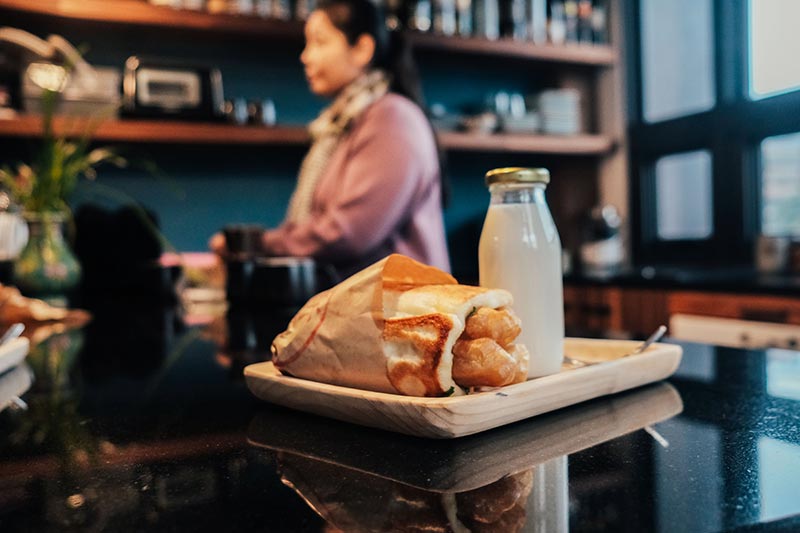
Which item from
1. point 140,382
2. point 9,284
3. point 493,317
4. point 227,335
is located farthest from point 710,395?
point 9,284

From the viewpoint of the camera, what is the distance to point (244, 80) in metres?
3.13

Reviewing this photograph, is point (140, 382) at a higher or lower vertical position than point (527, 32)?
lower

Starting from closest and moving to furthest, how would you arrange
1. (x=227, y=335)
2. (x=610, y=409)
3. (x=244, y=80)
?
(x=610, y=409)
(x=227, y=335)
(x=244, y=80)

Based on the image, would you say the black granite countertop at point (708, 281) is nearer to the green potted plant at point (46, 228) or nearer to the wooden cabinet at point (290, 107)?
the wooden cabinet at point (290, 107)

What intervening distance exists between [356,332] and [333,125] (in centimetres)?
164

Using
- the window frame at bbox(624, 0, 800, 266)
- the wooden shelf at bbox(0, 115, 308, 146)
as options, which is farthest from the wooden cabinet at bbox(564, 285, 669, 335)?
the wooden shelf at bbox(0, 115, 308, 146)

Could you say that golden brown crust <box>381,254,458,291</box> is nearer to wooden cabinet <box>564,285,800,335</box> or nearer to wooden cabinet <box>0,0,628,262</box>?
wooden cabinet <box>564,285,800,335</box>

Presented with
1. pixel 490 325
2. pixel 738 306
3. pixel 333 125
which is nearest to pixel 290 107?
pixel 333 125

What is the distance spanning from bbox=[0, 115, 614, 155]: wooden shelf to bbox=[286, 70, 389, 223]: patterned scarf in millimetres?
536

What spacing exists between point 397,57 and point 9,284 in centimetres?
120

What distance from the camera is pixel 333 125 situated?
210 centimetres

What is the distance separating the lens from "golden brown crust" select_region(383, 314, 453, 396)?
0.49 meters

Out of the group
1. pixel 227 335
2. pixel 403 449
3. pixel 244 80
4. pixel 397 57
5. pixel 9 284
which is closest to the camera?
pixel 403 449

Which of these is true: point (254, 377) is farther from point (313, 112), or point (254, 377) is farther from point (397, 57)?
point (313, 112)
